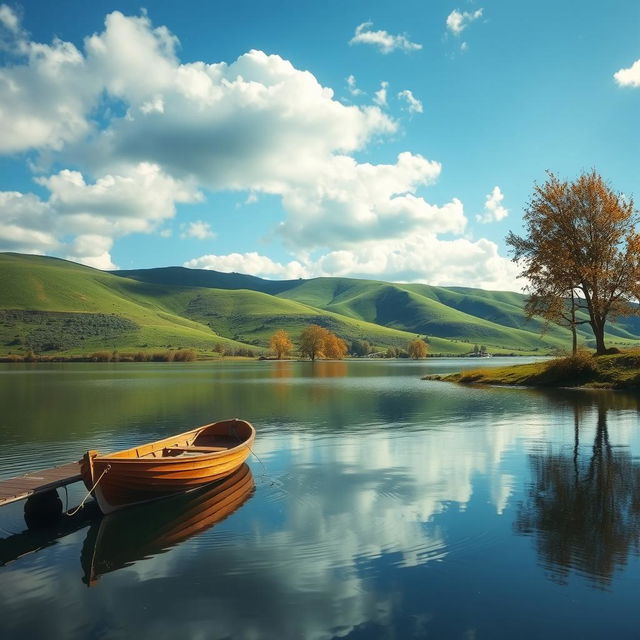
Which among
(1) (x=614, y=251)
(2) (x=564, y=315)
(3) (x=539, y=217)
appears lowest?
(2) (x=564, y=315)

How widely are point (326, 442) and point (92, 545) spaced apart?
16767 mm

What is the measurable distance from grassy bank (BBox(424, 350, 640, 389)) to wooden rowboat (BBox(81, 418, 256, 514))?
46.3m

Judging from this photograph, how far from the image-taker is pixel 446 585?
12.1 m

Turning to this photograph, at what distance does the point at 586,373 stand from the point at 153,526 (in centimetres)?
5542

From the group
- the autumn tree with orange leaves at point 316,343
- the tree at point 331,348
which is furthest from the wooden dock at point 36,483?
the tree at point 331,348

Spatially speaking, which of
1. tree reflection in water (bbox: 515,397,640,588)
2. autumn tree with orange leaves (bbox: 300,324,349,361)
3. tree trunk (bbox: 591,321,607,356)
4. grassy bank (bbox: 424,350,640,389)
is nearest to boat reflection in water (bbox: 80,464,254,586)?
tree reflection in water (bbox: 515,397,640,588)

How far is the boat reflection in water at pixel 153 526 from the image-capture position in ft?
47.0

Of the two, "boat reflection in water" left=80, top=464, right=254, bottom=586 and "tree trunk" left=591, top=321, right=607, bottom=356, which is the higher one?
"tree trunk" left=591, top=321, right=607, bottom=356

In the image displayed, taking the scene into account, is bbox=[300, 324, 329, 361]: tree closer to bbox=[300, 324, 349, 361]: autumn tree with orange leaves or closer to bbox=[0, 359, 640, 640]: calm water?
bbox=[300, 324, 349, 361]: autumn tree with orange leaves

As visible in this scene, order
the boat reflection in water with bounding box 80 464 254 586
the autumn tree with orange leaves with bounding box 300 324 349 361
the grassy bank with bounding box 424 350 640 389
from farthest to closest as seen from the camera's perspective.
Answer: the autumn tree with orange leaves with bounding box 300 324 349 361, the grassy bank with bounding box 424 350 640 389, the boat reflection in water with bounding box 80 464 254 586

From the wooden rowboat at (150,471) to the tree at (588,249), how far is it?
1956 inches

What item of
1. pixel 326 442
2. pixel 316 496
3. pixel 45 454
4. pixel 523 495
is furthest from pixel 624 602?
pixel 45 454

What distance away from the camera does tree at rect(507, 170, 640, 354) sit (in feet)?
195

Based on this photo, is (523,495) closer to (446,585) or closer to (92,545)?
(446,585)
